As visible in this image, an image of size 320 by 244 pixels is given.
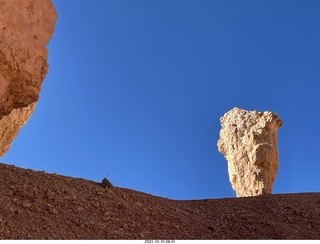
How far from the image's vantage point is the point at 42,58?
8953mm

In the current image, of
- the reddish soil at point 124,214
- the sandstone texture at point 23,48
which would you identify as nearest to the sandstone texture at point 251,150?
the reddish soil at point 124,214

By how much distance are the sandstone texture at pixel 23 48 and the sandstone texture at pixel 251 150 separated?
1687 centimetres

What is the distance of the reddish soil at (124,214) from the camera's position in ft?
21.9

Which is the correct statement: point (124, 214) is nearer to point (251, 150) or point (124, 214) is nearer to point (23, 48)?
point (23, 48)

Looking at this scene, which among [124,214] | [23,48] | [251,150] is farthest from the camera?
[251,150]

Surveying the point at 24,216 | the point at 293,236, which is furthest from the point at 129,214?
the point at 293,236

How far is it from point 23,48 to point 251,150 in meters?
18.2

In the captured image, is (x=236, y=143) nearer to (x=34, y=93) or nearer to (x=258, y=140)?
(x=258, y=140)

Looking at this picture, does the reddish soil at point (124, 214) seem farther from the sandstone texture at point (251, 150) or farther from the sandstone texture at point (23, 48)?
the sandstone texture at point (251, 150)

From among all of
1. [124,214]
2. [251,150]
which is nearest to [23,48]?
[124,214]

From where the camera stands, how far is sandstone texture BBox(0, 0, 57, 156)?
25.8ft

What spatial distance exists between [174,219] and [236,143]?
1617 cm

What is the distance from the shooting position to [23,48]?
8180 mm

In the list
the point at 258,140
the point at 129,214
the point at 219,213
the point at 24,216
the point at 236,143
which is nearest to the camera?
the point at 24,216
